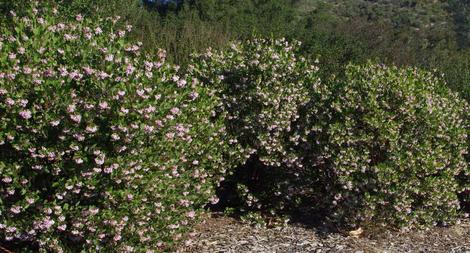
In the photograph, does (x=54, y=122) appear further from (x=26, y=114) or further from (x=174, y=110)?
(x=174, y=110)

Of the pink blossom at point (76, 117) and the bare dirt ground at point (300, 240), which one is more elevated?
the pink blossom at point (76, 117)

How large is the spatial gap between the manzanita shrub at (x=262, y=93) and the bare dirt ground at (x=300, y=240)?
2.34 ft

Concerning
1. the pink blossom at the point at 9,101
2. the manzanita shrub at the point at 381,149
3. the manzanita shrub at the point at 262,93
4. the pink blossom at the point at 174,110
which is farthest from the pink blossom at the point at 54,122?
the manzanita shrub at the point at 381,149

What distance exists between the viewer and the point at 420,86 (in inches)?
254

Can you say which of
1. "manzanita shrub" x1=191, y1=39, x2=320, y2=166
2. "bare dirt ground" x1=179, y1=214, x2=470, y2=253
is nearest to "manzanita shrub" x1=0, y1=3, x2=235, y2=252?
"bare dirt ground" x1=179, y1=214, x2=470, y2=253

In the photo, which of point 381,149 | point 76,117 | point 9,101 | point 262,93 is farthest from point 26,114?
point 381,149

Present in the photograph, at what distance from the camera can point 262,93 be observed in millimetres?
6066

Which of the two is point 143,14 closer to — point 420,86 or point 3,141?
point 420,86

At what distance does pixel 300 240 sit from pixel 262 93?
145 centimetres

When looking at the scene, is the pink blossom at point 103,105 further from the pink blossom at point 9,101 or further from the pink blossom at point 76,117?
the pink blossom at point 9,101

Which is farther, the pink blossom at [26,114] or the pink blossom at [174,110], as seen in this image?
the pink blossom at [174,110]

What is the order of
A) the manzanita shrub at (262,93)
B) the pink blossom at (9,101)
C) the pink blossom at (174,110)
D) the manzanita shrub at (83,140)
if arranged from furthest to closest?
the manzanita shrub at (262,93), the pink blossom at (174,110), the manzanita shrub at (83,140), the pink blossom at (9,101)

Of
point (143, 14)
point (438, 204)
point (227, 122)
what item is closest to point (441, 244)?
point (438, 204)

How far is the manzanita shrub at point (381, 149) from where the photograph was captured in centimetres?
605
